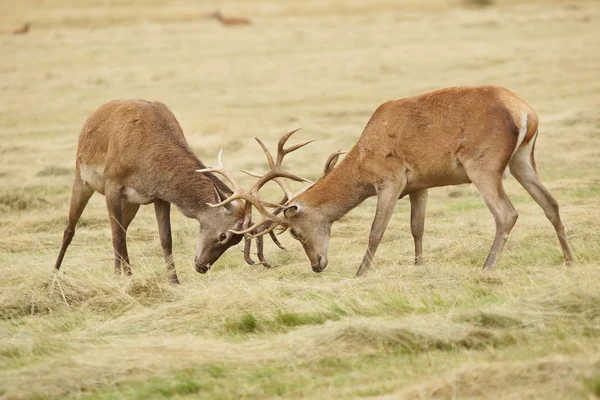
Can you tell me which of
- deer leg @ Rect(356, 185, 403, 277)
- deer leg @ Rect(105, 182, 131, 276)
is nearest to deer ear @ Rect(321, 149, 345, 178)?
deer leg @ Rect(356, 185, 403, 277)

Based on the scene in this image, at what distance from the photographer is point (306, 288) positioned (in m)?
8.05

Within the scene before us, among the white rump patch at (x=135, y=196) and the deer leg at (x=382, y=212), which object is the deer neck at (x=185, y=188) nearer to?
the white rump patch at (x=135, y=196)

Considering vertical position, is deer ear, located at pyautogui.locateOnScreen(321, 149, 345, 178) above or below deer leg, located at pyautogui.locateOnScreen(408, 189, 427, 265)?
above

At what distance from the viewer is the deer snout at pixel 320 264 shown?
31.2ft

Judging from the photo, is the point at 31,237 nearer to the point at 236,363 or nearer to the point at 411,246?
the point at 411,246

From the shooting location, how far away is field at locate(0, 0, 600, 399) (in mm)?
→ 5844

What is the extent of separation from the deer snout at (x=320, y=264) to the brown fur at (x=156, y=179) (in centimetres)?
85

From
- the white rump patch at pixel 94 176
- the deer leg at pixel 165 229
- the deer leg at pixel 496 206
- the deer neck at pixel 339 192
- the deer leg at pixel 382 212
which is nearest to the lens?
the deer leg at pixel 496 206

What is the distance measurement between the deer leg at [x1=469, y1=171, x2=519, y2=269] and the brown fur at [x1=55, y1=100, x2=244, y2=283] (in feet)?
8.08

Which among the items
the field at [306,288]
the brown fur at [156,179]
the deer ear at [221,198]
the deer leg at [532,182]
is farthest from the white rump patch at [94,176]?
the deer leg at [532,182]

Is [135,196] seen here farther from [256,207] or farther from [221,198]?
[256,207]

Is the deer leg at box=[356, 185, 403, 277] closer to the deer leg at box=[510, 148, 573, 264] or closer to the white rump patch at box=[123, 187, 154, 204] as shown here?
the deer leg at box=[510, 148, 573, 264]

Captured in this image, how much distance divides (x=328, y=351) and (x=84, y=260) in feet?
15.3

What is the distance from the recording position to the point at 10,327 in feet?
24.5
